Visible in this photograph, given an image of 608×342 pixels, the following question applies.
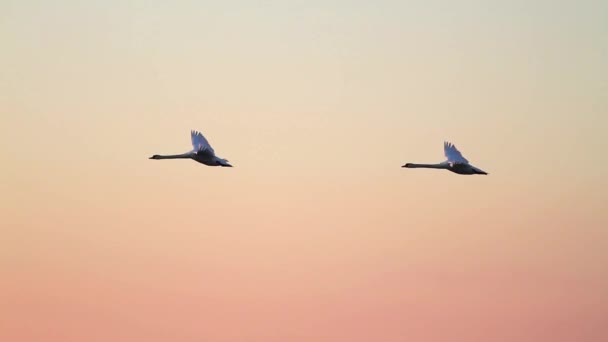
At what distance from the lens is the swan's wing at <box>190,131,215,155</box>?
102375mm

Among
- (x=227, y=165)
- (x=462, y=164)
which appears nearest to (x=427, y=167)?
(x=462, y=164)

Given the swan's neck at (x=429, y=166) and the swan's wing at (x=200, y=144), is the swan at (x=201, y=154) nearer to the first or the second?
the swan's wing at (x=200, y=144)

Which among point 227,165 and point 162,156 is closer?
point 227,165

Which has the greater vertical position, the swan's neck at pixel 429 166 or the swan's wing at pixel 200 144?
the swan's wing at pixel 200 144

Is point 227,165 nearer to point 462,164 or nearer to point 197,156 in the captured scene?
point 197,156

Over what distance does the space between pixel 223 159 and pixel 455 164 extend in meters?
17.6

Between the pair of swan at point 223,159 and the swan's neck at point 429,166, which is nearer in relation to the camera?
the pair of swan at point 223,159

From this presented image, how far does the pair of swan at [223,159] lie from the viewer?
102062 millimetres

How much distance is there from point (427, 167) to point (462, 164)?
149 inches

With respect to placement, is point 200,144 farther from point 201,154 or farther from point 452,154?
point 452,154

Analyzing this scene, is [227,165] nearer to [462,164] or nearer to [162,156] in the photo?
[162,156]

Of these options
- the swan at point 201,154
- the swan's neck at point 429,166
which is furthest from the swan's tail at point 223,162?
the swan's neck at point 429,166

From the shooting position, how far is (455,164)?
104312 millimetres

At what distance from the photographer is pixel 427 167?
10694 centimetres
